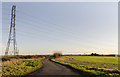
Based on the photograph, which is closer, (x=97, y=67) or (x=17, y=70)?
(x=17, y=70)

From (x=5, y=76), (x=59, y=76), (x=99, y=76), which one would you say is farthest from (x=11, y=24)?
(x=99, y=76)

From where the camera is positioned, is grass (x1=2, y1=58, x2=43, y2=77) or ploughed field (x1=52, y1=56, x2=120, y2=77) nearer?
ploughed field (x1=52, y1=56, x2=120, y2=77)

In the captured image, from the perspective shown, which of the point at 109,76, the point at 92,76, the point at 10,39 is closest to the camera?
the point at 109,76

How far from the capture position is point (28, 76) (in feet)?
41.5

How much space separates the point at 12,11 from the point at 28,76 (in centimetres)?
3236

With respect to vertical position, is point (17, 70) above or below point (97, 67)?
above

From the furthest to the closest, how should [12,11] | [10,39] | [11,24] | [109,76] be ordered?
[12,11] < [11,24] < [10,39] < [109,76]

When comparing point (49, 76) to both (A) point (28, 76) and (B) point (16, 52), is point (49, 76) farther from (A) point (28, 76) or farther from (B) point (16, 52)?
(B) point (16, 52)

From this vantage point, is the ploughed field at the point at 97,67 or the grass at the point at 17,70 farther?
the grass at the point at 17,70

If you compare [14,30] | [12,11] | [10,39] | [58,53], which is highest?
[12,11]

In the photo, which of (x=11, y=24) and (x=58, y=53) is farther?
(x=58, y=53)

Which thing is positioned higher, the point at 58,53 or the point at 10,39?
the point at 10,39

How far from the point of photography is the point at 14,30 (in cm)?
3631

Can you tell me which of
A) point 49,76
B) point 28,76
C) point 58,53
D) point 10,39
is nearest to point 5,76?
point 28,76
